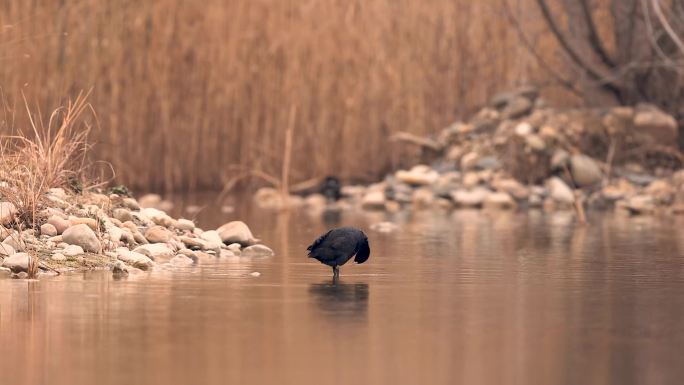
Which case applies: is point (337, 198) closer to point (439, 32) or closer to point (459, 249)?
point (439, 32)

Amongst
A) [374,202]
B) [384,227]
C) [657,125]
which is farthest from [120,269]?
[657,125]

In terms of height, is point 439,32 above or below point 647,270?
above

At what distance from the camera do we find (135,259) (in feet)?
24.3

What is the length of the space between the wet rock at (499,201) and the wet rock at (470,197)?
5 centimetres

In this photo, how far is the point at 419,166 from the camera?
1584 cm

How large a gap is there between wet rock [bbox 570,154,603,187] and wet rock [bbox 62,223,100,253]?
26.9ft

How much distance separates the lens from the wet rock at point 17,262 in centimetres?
688

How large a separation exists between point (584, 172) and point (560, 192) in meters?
0.41

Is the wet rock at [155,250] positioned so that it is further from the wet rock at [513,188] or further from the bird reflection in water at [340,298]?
the wet rock at [513,188]

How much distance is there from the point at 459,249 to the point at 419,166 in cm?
684

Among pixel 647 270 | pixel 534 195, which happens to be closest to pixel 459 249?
pixel 647 270

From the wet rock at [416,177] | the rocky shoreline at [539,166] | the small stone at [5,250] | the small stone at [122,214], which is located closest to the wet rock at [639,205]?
the rocky shoreline at [539,166]

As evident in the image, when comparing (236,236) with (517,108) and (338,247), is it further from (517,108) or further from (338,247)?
(517,108)

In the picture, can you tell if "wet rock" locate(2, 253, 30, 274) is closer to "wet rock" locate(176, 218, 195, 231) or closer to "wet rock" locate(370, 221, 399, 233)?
"wet rock" locate(176, 218, 195, 231)
